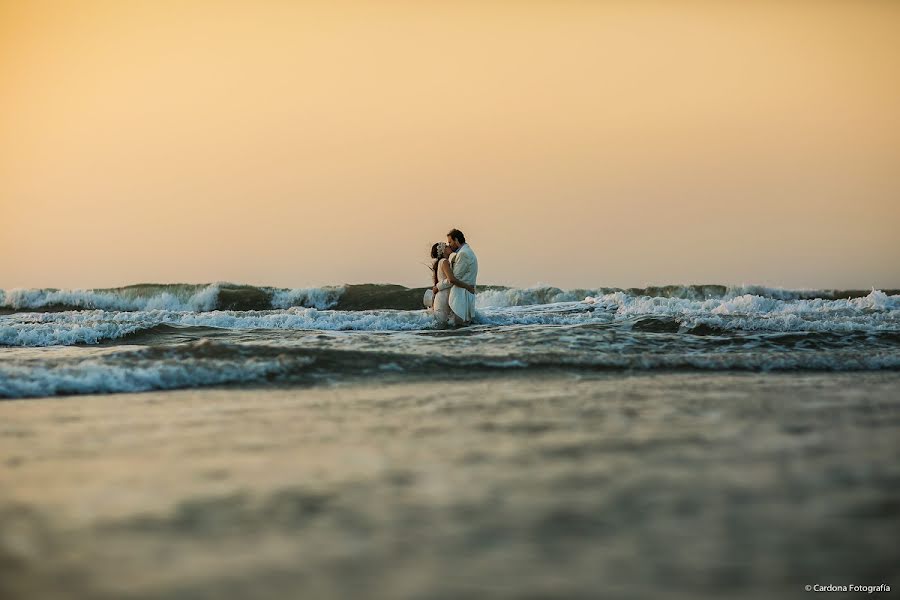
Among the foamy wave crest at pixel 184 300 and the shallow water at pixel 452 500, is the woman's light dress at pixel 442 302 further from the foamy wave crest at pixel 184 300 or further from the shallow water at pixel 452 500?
the foamy wave crest at pixel 184 300

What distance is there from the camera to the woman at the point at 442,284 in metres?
13.4

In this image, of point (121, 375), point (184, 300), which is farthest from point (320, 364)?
point (184, 300)

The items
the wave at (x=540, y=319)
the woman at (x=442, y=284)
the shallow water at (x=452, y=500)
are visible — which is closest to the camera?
the shallow water at (x=452, y=500)

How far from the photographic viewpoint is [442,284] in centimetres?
1354

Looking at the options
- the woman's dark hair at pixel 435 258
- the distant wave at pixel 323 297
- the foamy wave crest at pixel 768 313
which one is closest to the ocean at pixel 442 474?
the foamy wave crest at pixel 768 313

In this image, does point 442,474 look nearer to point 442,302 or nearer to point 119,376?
point 119,376

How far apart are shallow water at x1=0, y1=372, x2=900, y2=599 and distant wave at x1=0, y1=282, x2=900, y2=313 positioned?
19586 mm

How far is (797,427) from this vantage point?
4273mm

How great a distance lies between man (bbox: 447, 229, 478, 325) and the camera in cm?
1335

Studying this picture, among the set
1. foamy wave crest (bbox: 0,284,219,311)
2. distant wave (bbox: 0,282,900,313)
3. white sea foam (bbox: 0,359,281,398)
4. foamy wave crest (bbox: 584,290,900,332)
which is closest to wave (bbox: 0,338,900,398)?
white sea foam (bbox: 0,359,281,398)

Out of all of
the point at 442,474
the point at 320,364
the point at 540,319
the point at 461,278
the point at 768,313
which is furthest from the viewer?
the point at 768,313

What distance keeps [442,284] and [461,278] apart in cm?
36

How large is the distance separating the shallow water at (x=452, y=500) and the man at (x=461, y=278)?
26.6 ft

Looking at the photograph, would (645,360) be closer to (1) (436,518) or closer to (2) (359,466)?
(2) (359,466)
